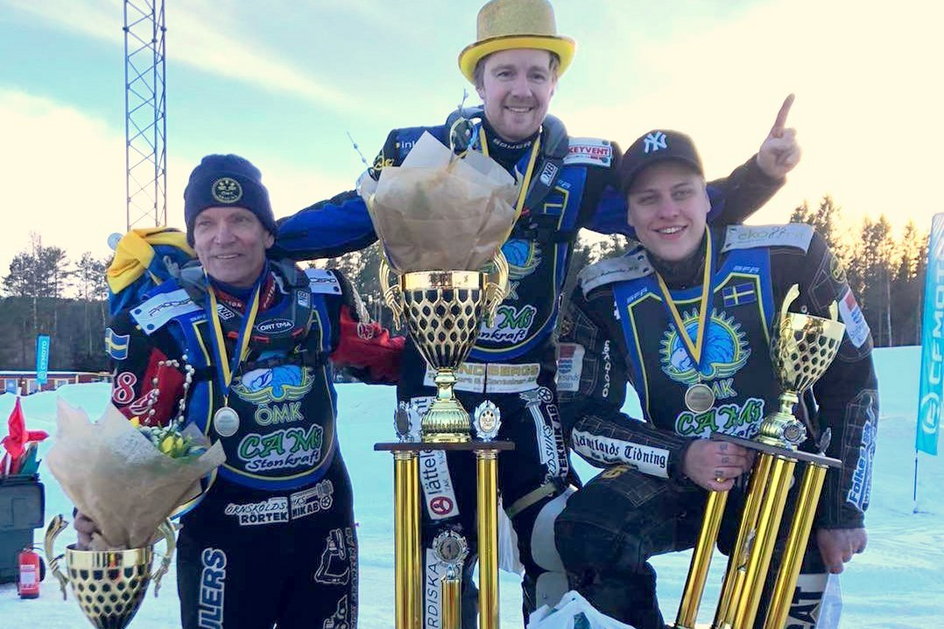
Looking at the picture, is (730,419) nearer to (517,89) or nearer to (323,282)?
(517,89)

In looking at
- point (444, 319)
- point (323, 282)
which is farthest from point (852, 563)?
point (444, 319)

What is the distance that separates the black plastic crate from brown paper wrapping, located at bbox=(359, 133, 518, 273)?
5.38 metres

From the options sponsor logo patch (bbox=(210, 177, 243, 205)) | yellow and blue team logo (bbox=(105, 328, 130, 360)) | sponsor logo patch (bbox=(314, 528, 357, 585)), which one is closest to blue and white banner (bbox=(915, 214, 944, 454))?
sponsor logo patch (bbox=(314, 528, 357, 585))

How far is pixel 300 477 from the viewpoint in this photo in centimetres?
299

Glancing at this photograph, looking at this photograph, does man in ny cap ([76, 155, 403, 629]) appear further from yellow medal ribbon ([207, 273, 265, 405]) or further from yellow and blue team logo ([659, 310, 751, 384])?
yellow and blue team logo ([659, 310, 751, 384])

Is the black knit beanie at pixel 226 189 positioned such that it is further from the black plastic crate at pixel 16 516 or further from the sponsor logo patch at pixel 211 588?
the black plastic crate at pixel 16 516

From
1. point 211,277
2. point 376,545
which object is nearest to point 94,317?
point 376,545

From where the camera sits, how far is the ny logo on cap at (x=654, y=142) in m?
2.82

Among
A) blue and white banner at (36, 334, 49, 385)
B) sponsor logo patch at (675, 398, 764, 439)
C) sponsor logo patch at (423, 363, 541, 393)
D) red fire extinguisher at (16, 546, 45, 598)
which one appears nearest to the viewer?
sponsor logo patch at (675, 398, 764, 439)

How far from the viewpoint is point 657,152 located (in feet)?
9.21

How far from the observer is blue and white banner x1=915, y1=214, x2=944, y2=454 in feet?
28.1

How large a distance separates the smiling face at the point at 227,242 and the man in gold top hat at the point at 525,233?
0.66ft

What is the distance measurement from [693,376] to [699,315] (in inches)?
8.2

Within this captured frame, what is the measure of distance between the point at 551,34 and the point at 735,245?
0.98 meters
